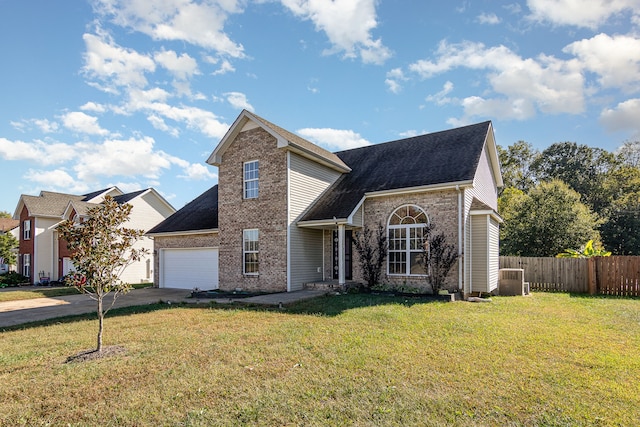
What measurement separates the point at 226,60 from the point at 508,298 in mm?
Answer: 13693

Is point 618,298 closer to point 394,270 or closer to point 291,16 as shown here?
point 394,270

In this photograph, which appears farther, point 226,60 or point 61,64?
point 226,60

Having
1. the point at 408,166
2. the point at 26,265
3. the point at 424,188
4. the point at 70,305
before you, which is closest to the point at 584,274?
the point at 424,188

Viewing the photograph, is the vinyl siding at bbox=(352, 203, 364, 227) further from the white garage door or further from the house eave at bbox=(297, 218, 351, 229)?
the white garage door

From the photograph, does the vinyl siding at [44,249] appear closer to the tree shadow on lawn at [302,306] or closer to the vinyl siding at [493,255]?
the tree shadow on lawn at [302,306]

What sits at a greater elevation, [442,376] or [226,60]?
[226,60]

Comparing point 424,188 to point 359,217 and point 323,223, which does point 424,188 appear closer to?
point 359,217

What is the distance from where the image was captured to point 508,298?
43.8 feet

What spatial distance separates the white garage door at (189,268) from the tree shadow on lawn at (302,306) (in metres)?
5.15

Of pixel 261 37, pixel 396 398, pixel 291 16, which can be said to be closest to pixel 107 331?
pixel 396 398

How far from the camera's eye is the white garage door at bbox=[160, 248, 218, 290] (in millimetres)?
18250

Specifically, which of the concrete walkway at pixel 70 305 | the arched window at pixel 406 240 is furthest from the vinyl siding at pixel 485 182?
the concrete walkway at pixel 70 305

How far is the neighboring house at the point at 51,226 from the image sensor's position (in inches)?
1066

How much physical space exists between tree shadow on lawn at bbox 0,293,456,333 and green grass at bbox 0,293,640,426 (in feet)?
2.24
